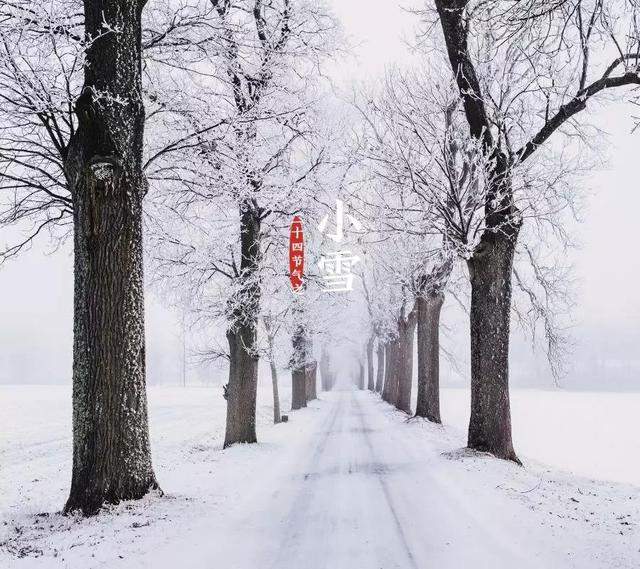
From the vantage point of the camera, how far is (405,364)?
2494 cm

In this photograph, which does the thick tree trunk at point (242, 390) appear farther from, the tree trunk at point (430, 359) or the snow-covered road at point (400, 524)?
the tree trunk at point (430, 359)

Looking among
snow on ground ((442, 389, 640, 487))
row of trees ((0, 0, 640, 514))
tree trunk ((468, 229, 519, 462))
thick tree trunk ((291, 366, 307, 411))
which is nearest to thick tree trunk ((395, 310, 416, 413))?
snow on ground ((442, 389, 640, 487))

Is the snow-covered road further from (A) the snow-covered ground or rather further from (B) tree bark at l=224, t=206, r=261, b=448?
(B) tree bark at l=224, t=206, r=261, b=448

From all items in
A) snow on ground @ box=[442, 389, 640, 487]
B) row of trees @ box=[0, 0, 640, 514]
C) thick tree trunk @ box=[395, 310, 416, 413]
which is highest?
row of trees @ box=[0, 0, 640, 514]

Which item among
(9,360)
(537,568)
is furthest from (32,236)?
(9,360)

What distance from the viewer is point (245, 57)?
28.3 feet

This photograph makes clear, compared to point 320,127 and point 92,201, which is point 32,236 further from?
point 320,127

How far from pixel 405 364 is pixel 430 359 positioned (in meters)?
7.21

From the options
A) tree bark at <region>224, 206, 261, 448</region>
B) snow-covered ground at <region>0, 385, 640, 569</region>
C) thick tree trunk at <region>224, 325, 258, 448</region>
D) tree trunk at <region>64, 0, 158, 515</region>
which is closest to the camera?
snow-covered ground at <region>0, 385, 640, 569</region>

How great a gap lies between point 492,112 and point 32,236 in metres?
9.01

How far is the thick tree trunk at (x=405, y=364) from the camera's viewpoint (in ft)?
78.9

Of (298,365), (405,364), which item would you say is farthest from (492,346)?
(298,365)

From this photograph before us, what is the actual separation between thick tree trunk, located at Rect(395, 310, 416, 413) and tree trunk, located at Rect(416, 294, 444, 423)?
5.21m

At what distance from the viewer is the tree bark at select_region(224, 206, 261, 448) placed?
12.3 metres
